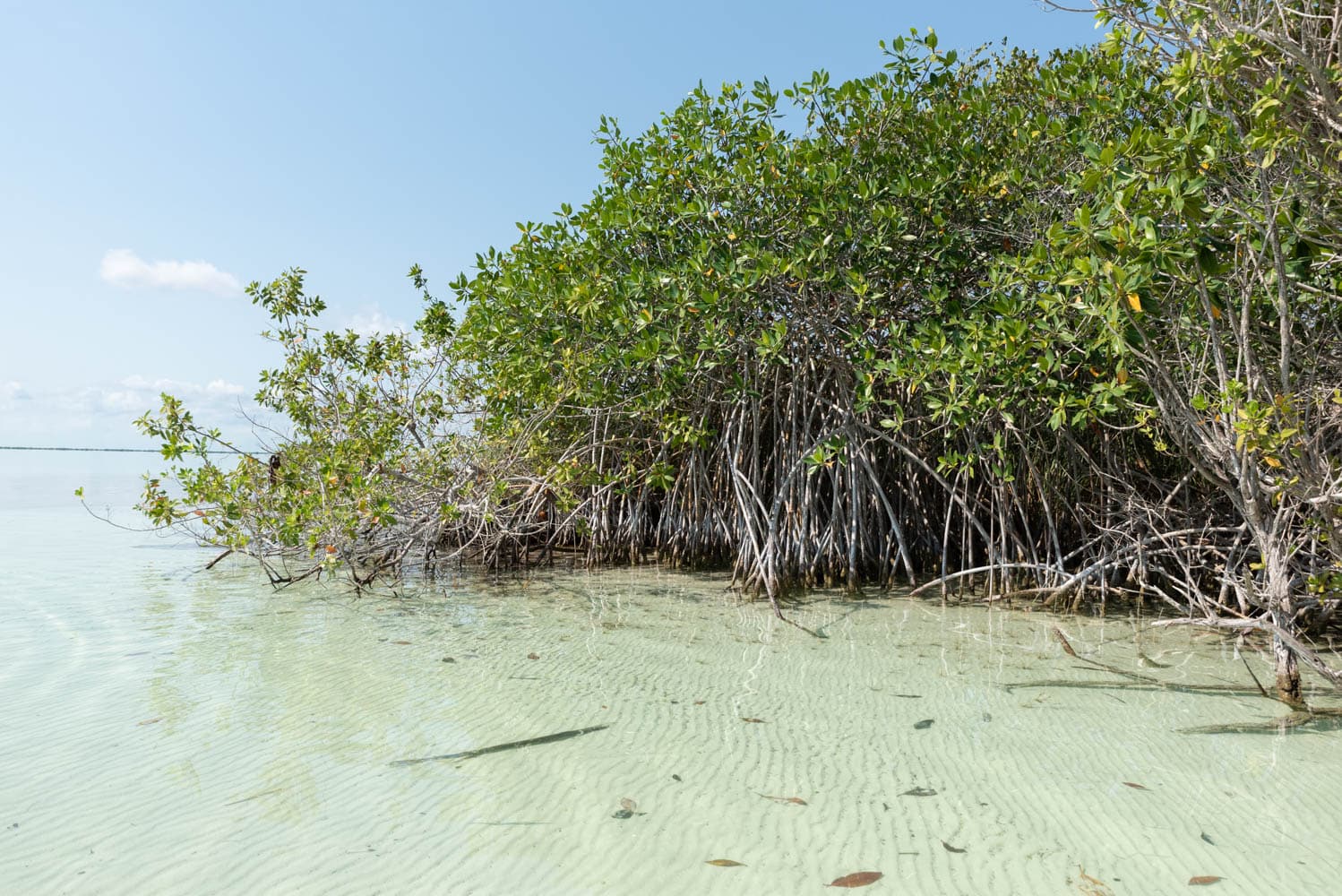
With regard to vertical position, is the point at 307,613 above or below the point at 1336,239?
below

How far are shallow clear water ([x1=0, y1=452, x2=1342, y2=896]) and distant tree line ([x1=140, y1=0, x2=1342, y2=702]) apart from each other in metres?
0.72

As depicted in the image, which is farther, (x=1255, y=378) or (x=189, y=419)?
(x=189, y=419)

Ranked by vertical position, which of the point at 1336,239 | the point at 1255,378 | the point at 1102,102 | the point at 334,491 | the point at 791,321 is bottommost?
the point at 334,491

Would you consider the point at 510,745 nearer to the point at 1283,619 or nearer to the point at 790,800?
the point at 790,800

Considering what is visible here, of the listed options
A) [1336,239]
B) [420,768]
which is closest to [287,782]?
[420,768]

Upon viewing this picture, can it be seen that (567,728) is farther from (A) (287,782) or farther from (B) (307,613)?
(B) (307,613)

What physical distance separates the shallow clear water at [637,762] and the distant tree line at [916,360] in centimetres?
72

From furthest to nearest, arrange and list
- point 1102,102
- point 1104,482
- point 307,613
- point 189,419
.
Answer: point 189,419
point 1104,482
point 307,613
point 1102,102

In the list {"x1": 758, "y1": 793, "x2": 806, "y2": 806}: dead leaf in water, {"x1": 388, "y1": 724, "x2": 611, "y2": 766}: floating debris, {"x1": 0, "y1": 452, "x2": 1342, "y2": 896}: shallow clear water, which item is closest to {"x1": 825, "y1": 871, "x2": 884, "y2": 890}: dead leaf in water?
{"x1": 0, "y1": 452, "x2": 1342, "y2": 896}: shallow clear water

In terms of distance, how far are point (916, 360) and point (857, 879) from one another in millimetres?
3196

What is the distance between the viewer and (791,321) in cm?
545

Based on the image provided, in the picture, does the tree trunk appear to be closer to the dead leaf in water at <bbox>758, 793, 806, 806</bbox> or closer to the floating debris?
the dead leaf in water at <bbox>758, 793, 806, 806</bbox>

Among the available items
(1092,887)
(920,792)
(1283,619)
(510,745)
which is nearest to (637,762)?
(510,745)

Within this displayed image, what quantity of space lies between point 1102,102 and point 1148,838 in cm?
329
